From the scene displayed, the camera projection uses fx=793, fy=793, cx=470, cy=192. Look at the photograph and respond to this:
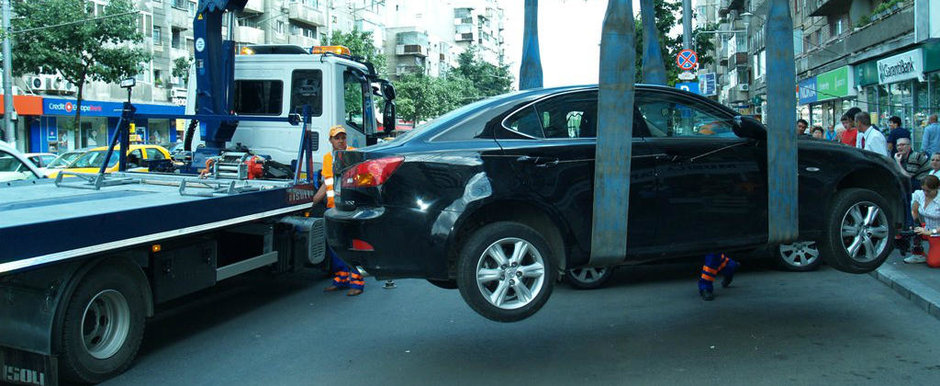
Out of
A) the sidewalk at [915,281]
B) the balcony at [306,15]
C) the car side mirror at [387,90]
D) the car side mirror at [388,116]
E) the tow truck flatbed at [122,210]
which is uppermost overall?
the balcony at [306,15]

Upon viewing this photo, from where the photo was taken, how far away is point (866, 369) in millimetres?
5223

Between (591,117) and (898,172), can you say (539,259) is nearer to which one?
(591,117)

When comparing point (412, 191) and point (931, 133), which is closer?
point (412, 191)

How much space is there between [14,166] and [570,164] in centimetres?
921

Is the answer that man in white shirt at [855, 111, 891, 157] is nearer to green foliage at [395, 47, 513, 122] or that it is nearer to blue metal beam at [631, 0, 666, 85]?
blue metal beam at [631, 0, 666, 85]

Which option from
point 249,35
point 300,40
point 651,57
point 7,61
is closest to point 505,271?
point 651,57

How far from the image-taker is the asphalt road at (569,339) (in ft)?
17.4

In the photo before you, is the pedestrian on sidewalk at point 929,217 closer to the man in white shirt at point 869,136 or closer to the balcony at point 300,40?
the man in white shirt at point 869,136

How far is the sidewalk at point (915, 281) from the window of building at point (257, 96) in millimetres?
7554

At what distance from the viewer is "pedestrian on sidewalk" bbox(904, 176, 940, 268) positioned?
29.7 ft

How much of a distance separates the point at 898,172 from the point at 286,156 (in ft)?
22.9

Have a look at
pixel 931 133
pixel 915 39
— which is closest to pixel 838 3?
pixel 915 39

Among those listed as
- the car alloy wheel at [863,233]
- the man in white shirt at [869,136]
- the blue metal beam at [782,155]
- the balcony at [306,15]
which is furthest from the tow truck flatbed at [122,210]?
the balcony at [306,15]

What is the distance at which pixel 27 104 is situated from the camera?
3734 cm
